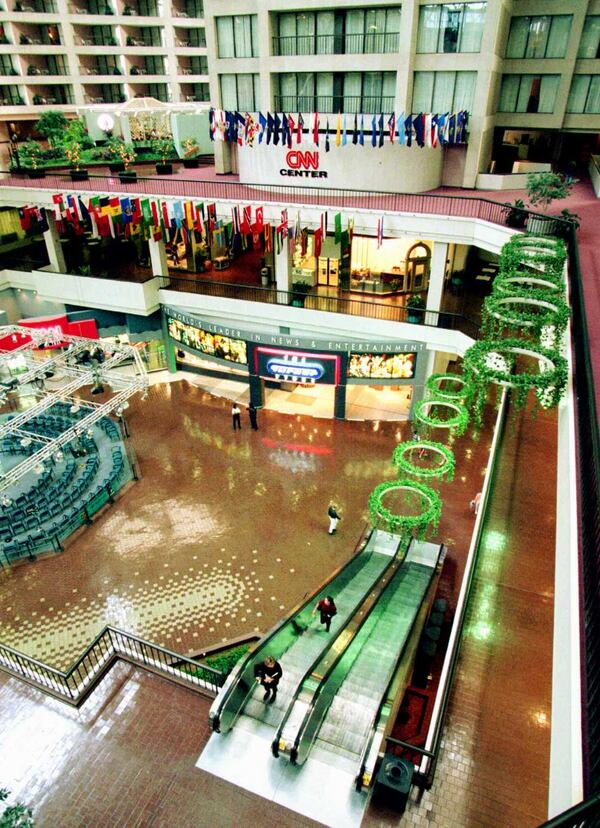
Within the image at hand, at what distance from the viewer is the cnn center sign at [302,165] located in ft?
76.1

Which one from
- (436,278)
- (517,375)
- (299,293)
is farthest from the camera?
(299,293)

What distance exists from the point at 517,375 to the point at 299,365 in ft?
47.8

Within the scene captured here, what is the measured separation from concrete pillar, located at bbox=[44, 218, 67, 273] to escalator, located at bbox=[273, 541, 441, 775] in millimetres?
25193

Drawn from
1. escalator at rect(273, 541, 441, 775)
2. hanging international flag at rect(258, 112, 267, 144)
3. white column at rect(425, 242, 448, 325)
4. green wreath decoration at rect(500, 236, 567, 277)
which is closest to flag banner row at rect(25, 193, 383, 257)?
white column at rect(425, 242, 448, 325)

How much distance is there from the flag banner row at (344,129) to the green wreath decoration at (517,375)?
1400cm

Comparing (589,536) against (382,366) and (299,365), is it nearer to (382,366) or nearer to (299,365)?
(382,366)

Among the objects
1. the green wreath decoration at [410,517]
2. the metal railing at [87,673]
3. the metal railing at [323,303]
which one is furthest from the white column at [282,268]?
the metal railing at [87,673]

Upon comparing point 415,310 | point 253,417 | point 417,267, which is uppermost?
point 417,267

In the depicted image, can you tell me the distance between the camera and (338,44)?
22.3 metres

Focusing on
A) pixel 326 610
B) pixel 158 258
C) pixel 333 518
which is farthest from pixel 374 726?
pixel 158 258

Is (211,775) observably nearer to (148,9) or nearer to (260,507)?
(260,507)

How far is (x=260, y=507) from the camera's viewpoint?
18.5 metres

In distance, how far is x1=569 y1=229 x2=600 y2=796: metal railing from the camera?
4695mm

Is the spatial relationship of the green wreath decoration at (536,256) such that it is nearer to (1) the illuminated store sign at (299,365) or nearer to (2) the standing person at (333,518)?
(2) the standing person at (333,518)
